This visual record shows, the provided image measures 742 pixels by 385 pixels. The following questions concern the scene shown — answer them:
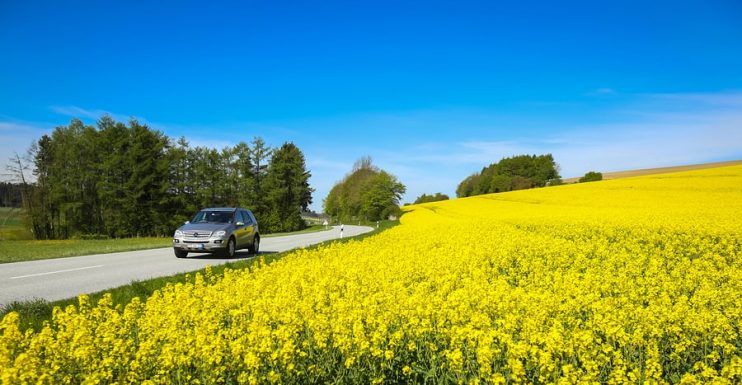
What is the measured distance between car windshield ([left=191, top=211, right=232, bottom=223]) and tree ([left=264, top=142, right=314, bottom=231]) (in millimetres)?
46432

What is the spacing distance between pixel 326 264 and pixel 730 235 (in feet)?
45.5

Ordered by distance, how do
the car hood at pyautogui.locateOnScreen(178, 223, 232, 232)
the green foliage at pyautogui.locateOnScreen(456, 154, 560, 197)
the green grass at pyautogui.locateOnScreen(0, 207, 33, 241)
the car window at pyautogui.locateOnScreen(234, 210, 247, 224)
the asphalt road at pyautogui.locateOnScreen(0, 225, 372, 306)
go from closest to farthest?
1. the asphalt road at pyautogui.locateOnScreen(0, 225, 372, 306)
2. the car hood at pyautogui.locateOnScreen(178, 223, 232, 232)
3. the car window at pyautogui.locateOnScreen(234, 210, 247, 224)
4. the green grass at pyautogui.locateOnScreen(0, 207, 33, 241)
5. the green foliage at pyautogui.locateOnScreen(456, 154, 560, 197)

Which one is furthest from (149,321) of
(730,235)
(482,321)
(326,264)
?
(730,235)

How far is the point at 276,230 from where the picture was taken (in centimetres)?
6538

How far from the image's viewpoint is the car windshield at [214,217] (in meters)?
18.3

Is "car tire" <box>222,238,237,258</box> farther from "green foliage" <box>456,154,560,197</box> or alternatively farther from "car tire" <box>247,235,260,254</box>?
"green foliage" <box>456,154,560,197</box>

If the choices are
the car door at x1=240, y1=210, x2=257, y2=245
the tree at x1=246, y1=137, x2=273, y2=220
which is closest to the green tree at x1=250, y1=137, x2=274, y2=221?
the tree at x1=246, y1=137, x2=273, y2=220

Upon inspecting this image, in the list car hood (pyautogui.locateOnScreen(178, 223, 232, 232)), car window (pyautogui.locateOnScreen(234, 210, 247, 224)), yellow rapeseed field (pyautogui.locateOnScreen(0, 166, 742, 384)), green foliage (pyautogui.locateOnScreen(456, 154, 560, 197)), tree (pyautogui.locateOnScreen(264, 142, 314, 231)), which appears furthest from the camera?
green foliage (pyautogui.locateOnScreen(456, 154, 560, 197))

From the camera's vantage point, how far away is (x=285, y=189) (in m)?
66.2

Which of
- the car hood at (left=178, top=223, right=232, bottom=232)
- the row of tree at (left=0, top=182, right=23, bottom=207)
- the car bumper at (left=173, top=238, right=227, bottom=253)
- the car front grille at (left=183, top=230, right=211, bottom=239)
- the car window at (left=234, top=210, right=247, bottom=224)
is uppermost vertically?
the row of tree at (left=0, top=182, right=23, bottom=207)

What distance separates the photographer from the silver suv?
17.0 m

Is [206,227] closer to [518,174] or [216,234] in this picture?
[216,234]

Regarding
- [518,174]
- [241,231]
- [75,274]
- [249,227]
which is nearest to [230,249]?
[241,231]

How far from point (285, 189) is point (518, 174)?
185 ft
